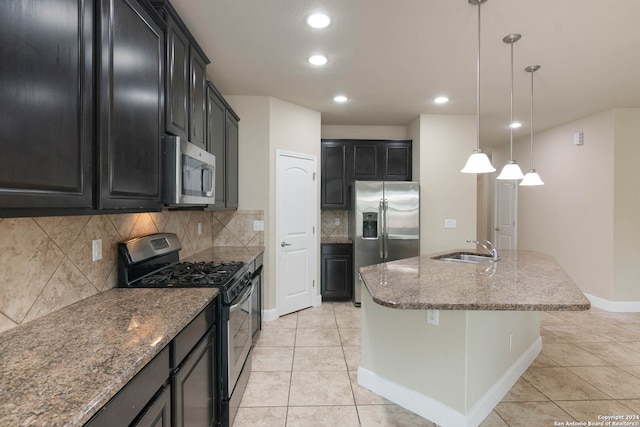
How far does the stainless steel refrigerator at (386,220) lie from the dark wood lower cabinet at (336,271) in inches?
7.2

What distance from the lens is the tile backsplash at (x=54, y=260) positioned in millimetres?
1241

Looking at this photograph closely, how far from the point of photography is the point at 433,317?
197cm

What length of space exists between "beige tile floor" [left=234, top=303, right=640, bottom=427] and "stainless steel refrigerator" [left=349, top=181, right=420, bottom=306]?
1.05m

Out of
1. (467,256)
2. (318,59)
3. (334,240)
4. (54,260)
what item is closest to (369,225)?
(334,240)

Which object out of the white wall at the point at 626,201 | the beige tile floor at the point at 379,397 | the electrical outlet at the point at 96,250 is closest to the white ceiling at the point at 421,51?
the white wall at the point at 626,201

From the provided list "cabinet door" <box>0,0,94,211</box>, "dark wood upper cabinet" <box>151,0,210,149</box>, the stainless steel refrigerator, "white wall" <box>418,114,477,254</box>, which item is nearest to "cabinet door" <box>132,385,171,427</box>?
"cabinet door" <box>0,0,94,211</box>

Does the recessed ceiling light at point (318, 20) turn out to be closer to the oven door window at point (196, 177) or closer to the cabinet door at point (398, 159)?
the oven door window at point (196, 177)

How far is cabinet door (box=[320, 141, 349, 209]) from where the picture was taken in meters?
4.74

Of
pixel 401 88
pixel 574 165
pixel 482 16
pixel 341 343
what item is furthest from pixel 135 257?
pixel 574 165

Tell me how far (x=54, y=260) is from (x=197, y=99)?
1.45 m

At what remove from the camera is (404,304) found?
1546mm

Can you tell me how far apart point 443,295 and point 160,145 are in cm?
174

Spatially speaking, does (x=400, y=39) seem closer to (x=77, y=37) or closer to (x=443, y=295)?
(x=443, y=295)

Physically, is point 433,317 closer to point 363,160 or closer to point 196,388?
point 196,388
